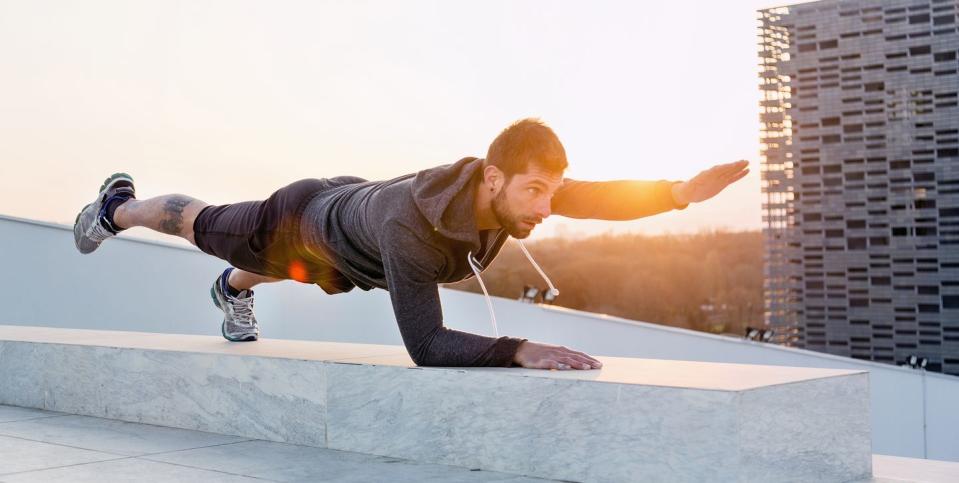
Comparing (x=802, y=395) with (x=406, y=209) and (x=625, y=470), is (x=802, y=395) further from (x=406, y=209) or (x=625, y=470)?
(x=406, y=209)

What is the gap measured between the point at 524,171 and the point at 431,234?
1.08ft

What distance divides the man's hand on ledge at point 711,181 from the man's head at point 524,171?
42 cm

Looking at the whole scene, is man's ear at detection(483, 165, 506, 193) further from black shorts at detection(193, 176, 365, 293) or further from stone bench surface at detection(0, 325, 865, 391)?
black shorts at detection(193, 176, 365, 293)

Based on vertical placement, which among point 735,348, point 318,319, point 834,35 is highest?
point 834,35

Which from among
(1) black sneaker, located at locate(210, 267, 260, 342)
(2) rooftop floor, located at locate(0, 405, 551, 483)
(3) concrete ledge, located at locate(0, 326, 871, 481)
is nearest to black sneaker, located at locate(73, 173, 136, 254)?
(1) black sneaker, located at locate(210, 267, 260, 342)

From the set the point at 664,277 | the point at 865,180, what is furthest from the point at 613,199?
the point at 865,180

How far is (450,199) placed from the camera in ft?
Answer: 8.54

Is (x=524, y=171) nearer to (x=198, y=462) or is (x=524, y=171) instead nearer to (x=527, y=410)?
(x=527, y=410)

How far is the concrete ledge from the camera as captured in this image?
2006mm

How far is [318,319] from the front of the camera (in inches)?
328

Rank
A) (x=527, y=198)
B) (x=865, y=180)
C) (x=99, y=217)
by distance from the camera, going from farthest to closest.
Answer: (x=865, y=180) → (x=99, y=217) → (x=527, y=198)

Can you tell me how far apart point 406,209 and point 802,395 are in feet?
3.91

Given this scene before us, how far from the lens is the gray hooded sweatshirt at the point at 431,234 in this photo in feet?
8.45

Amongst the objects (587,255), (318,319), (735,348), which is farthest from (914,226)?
(318,319)
